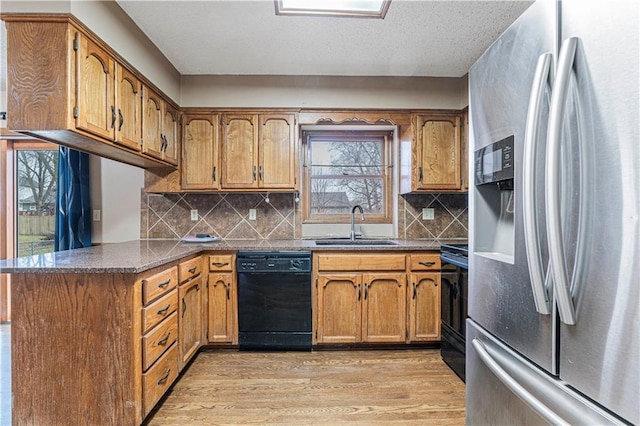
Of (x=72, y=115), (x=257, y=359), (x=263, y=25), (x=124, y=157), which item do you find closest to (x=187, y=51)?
(x=263, y=25)

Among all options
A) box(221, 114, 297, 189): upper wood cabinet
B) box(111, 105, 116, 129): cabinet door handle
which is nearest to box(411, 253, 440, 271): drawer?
box(221, 114, 297, 189): upper wood cabinet

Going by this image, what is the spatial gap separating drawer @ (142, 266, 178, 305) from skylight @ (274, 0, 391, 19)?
5.78 feet

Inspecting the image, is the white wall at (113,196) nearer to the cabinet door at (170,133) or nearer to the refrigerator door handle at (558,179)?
the cabinet door at (170,133)

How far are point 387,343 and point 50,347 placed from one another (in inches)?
86.8

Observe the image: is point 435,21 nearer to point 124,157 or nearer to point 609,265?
point 609,265

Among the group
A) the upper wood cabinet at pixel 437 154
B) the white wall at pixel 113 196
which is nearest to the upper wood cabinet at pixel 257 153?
the white wall at pixel 113 196

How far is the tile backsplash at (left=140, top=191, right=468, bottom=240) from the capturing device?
3109mm

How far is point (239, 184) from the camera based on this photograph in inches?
114

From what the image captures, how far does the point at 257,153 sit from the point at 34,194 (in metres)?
2.39

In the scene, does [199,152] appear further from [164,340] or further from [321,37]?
[164,340]

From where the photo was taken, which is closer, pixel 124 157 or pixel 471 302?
pixel 471 302

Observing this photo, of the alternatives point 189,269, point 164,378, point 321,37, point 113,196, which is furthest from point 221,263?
point 321,37

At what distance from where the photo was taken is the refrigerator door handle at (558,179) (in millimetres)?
684

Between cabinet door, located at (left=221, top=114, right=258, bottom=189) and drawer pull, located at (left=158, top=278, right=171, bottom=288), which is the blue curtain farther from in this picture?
drawer pull, located at (left=158, top=278, right=171, bottom=288)
